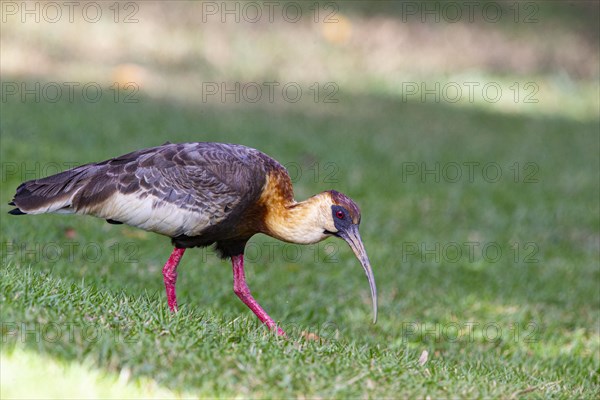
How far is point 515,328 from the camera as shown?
7434mm

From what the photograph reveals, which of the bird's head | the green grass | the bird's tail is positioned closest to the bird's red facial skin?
the bird's head

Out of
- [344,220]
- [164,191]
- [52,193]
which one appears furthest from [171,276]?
[344,220]

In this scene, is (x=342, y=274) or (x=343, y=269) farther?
(x=343, y=269)

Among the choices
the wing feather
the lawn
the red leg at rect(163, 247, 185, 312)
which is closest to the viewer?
the lawn

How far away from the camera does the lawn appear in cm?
439

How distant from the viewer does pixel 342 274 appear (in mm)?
8203

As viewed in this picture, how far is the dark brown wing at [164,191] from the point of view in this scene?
18.8 ft

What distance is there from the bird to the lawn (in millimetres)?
490

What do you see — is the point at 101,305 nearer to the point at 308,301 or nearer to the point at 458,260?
the point at 308,301

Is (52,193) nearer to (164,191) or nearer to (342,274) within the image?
(164,191)

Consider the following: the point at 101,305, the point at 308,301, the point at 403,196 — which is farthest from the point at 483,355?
the point at 403,196

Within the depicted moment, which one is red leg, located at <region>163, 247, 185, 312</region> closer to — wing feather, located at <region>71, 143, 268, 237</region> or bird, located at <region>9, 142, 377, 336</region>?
bird, located at <region>9, 142, 377, 336</region>

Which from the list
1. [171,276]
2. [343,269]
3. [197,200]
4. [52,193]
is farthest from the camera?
[343,269]

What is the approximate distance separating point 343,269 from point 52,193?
3284 millimetres
